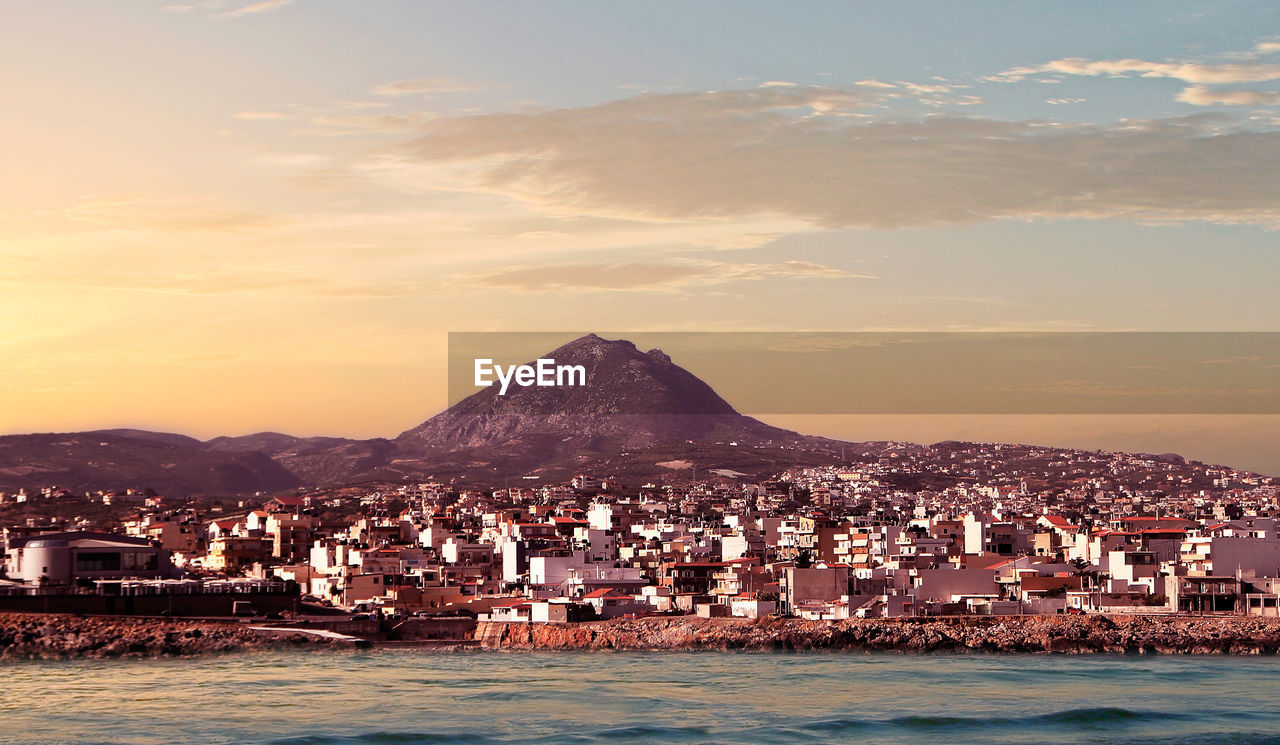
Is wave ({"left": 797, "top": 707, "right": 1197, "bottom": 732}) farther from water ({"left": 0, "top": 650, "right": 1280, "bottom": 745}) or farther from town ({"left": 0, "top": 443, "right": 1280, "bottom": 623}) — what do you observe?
town ({"left": 0, "top": 443, "right": 1280, "bottom": 623})

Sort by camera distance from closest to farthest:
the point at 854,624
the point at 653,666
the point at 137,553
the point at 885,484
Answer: the point at 653,666 < the point at 854,624 < the point at 137,553 < the point at 885,484

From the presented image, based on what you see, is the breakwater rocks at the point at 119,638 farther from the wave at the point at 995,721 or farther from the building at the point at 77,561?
the wave at the point at 995,721

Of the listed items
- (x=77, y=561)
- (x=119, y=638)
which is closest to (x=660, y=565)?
(x=77, y=561)

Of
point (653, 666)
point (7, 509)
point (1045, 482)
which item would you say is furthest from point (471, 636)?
point (1045, 482)

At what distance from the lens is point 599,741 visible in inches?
1393

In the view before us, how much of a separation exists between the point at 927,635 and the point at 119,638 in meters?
29.7

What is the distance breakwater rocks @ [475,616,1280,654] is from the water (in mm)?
2396

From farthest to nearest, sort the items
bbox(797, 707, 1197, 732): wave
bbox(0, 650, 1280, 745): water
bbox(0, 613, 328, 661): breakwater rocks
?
bbox(0, 613, 328, 661): breakwater rocks, bbox(797, 707, 1197, 732): wave, bbox(0, 650, 1280, 745): water

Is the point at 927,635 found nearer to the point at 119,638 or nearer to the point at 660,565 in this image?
the point at 660,565

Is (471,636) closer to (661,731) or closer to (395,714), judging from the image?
(395,714)

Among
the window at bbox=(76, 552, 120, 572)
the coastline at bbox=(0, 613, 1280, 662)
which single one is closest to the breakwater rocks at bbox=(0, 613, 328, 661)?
the coastline at bbox=(0, 613, 1280, 662)

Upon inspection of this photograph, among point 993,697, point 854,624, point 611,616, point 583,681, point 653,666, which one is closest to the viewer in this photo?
point 993,697

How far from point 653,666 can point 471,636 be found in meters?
12.8

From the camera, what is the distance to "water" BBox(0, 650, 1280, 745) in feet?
120
